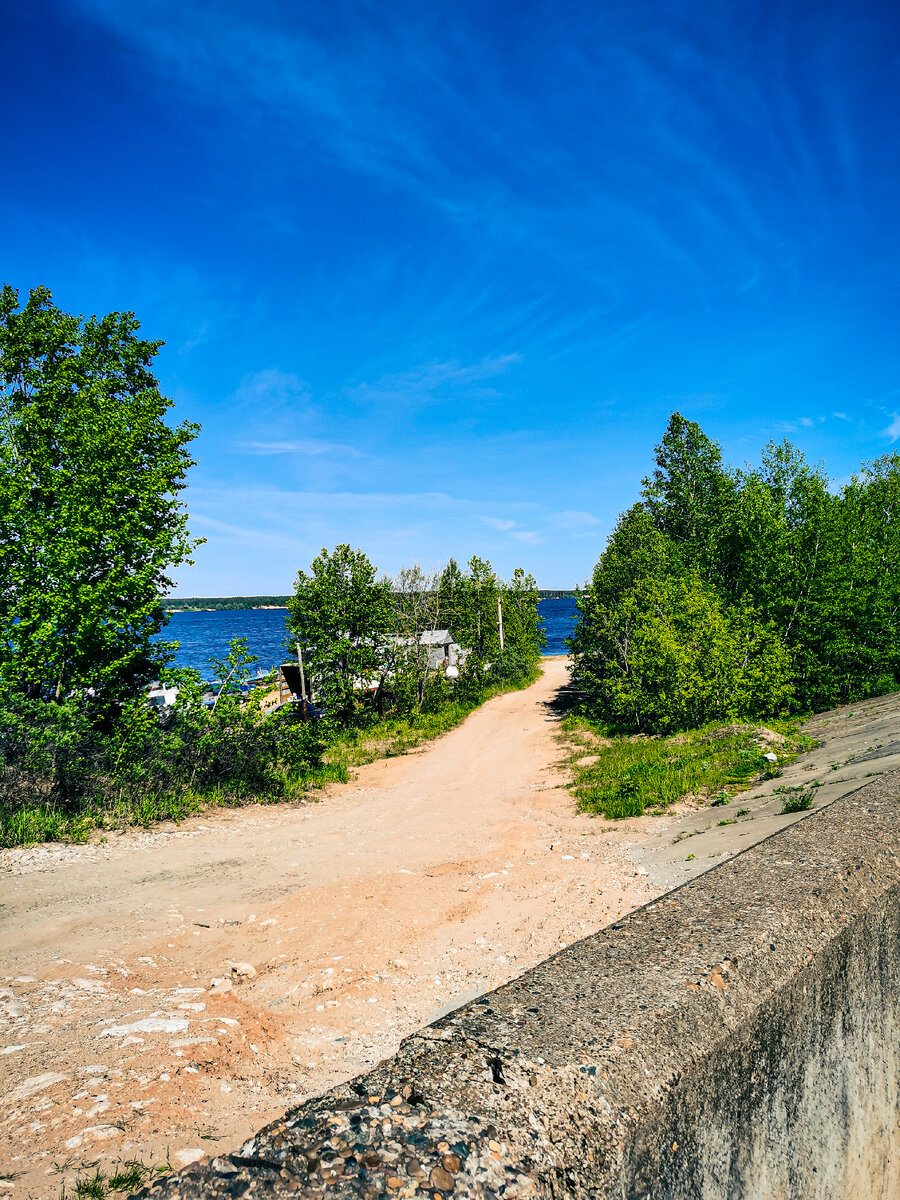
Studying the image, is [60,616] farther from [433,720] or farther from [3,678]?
[433,720]

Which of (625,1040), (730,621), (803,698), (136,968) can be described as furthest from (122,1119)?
(803,698)

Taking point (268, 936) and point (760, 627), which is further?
point (760, 627)

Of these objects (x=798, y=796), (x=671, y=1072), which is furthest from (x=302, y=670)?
(x=671, y=1072)

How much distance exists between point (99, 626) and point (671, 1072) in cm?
1176

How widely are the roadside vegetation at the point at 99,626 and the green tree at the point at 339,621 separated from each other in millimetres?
4577

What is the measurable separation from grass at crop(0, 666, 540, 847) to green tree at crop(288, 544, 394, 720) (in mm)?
1671

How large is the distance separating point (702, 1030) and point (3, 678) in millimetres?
11774

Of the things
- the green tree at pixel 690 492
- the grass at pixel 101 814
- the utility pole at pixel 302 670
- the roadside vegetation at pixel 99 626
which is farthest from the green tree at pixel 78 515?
the green tree at pixel 690 492

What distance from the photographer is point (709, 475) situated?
97.7ft

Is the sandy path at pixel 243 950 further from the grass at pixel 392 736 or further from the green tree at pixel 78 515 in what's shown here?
the grass at pixel 392 736

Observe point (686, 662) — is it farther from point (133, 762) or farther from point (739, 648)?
point (133, 762)

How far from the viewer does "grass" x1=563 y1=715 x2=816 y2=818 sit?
37.5 feet

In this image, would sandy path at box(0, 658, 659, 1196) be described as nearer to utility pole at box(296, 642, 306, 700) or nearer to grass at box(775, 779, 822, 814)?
grass at box(775, 779, 822, 814)

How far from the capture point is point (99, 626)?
11109 millimetres
